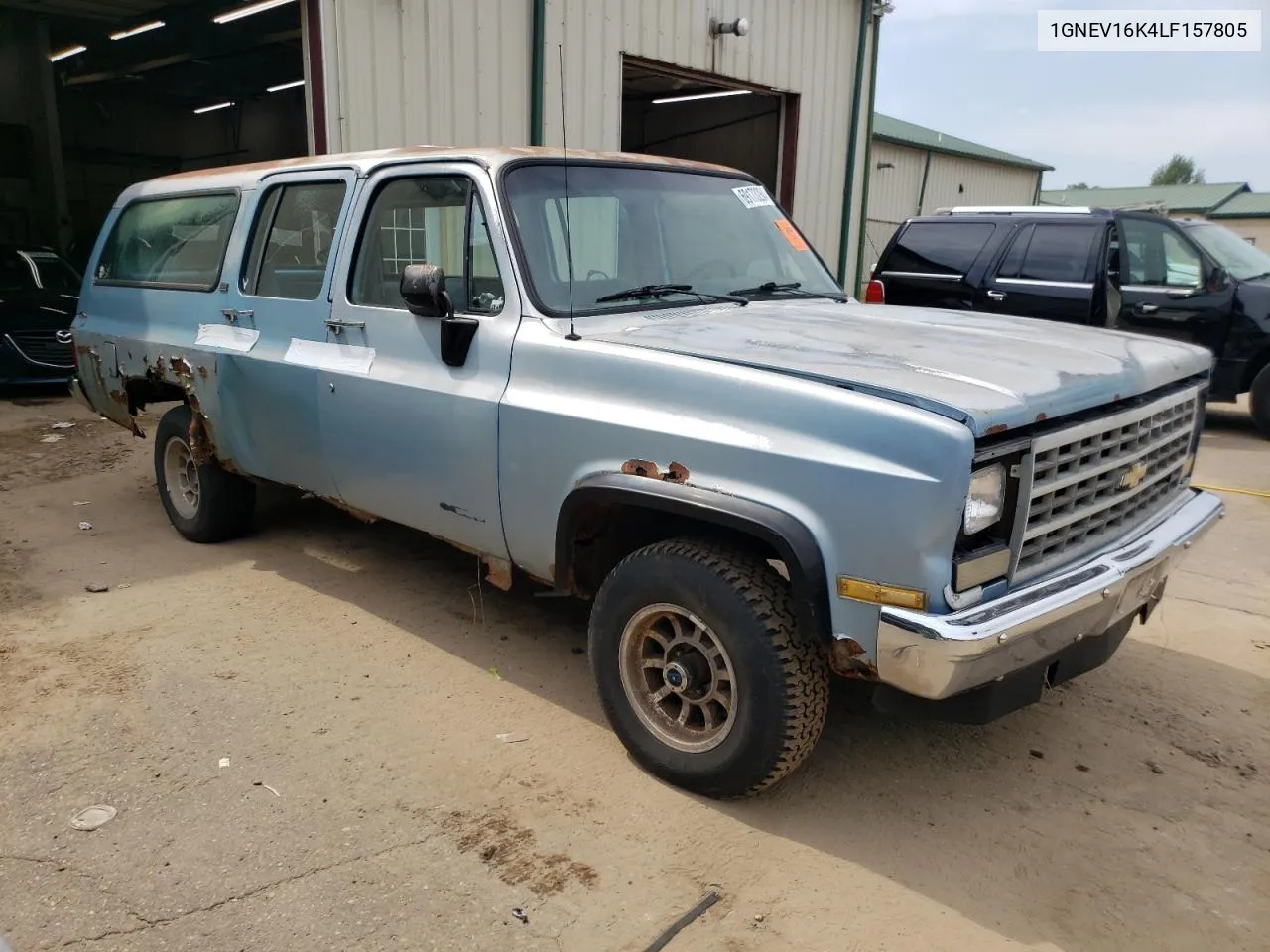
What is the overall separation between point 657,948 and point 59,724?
2.42 metres

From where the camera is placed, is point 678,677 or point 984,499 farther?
point 678,677

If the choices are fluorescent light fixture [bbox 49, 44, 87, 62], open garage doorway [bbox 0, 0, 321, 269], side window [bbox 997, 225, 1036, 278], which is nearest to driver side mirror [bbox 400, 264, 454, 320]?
open garage doorway [bbox 0, 0, 321, 269]

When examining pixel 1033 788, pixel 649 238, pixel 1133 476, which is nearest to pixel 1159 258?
pixel 1133 476

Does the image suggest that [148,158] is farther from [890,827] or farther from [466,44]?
[890,827]

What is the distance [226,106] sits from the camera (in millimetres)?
20844

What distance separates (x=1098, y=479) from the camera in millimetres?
2957

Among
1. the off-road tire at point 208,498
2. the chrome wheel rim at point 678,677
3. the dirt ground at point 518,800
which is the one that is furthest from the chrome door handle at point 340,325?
the chrome wheel rim at point 678,677

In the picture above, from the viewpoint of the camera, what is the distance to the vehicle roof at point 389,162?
3.69 metres

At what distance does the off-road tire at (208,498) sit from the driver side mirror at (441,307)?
2.33 meters

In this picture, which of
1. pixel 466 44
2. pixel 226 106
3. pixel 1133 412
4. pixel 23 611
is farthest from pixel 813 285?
pixel 226 106

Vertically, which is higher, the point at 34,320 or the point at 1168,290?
the point at 1168,290

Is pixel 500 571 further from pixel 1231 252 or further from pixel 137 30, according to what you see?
pixel 137 30

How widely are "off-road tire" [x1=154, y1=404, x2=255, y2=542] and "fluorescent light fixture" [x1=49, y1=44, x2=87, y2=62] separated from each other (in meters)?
13.3

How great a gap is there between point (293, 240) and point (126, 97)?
65.0 ft
